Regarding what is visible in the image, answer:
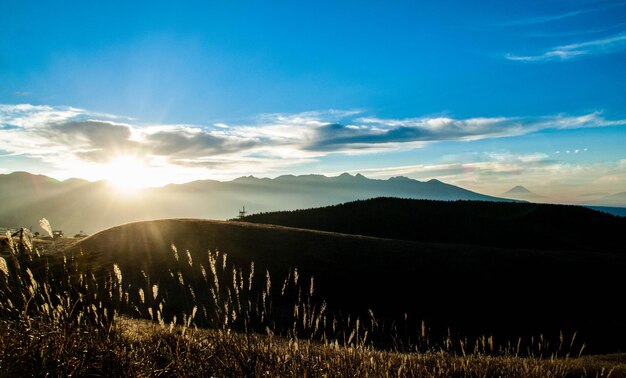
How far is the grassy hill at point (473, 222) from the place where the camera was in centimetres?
5488

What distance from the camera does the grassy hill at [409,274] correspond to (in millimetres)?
23578

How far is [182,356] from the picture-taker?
746 cm

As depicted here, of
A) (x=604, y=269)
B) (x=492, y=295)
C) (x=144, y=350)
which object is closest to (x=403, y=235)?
(x=604, y=269)

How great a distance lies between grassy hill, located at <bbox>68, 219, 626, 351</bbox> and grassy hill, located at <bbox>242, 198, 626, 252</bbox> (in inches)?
755

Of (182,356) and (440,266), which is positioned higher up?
(182,356)

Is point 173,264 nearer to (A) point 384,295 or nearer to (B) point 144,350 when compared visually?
(A) point 384,295

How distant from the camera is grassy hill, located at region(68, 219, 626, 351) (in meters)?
23.6

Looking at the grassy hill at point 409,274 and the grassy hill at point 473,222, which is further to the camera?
the grassy hill at point 473,222

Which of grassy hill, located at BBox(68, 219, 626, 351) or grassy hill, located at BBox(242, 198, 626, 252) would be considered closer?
grassy hill, located at BBox(68, 219, 626, 351)

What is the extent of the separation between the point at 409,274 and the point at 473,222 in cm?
3435

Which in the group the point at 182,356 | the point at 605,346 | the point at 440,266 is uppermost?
the point at 182,356

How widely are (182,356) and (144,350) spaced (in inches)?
29.3

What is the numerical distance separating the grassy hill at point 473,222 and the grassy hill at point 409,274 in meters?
19.2

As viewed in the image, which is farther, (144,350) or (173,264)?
(173,264)
